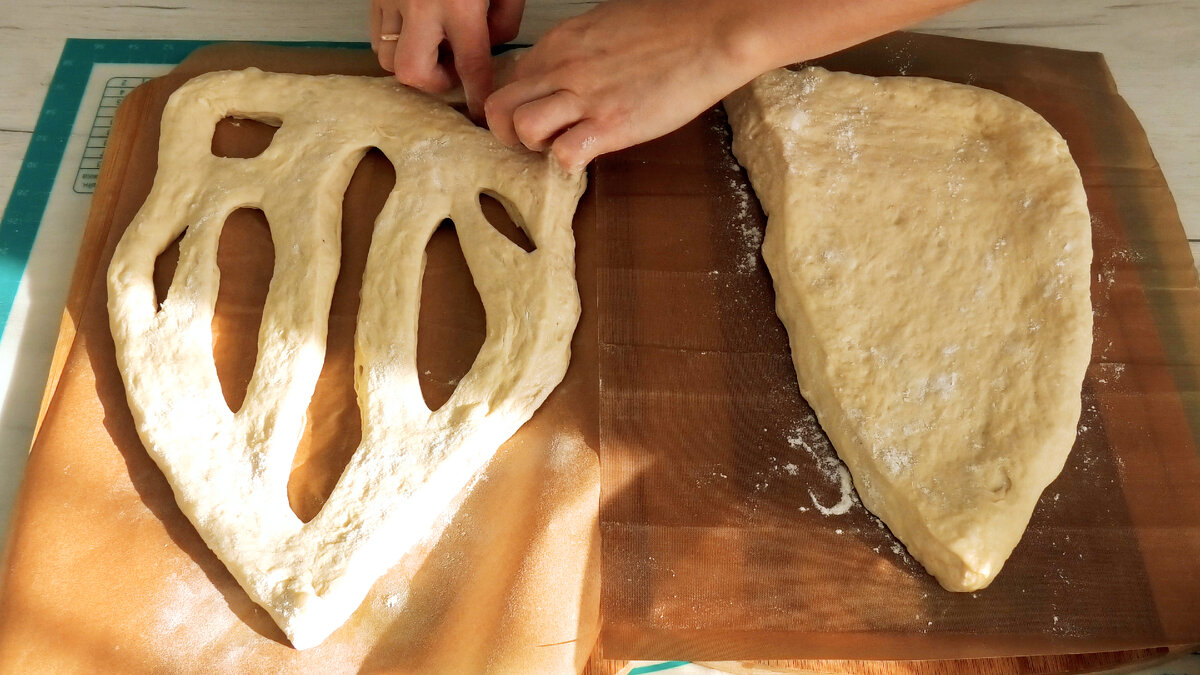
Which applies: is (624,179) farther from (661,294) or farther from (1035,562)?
(1035,562)

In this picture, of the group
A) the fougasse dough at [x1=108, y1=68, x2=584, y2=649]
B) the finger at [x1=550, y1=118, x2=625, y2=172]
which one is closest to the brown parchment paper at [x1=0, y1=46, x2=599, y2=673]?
the fougasse dough at [x1=108, y1=68, x2=584, y2=649]

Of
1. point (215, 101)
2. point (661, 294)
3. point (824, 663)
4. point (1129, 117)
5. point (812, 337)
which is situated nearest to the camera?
point (824, 663)

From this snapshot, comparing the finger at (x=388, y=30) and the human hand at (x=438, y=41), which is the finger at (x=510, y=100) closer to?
the human hand at (x=438, y=41)

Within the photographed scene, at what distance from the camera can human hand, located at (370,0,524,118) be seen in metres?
1.39

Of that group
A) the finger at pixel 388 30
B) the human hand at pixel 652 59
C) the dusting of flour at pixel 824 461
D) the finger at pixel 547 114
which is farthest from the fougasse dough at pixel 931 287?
the finger at pixel 388 30

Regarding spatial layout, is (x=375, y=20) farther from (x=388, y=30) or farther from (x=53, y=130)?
(x=53, y=130)

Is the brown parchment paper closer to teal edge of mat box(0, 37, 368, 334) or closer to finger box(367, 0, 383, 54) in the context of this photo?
teal edge of mat box(0, 37, 368, 334)

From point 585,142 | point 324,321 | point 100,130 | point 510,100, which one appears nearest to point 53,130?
point 100,130

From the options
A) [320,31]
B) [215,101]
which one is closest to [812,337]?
[215,101]

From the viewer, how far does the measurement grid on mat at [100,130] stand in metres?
1.61

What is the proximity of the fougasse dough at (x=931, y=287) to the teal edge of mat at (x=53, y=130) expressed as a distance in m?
0.95

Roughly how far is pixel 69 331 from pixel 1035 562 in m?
1.47

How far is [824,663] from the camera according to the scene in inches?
45.8

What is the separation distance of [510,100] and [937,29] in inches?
40.8
